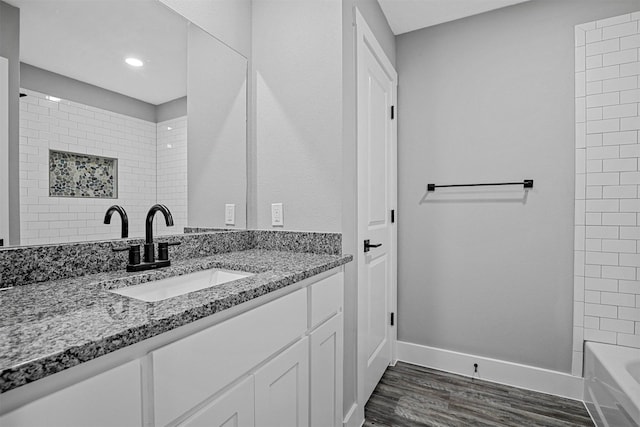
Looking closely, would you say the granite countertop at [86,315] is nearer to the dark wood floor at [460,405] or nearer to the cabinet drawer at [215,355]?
the cabinet drawer at [215,355]

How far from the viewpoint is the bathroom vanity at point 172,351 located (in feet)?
1.65

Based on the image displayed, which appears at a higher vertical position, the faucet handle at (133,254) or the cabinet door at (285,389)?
the faucet handle at (133,254)

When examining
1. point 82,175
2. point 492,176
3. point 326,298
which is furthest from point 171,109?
point 492,176

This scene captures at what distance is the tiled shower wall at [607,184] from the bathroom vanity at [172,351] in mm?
1667

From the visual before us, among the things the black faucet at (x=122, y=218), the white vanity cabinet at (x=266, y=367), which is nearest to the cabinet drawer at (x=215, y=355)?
the white vanity cabinet at (x=266, y=367)

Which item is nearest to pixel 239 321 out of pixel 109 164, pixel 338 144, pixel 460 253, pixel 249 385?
pixel 249 385

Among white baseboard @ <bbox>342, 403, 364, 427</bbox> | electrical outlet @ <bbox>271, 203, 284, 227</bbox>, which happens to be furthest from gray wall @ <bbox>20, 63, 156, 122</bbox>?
white baseboard @ <bbox>342, 403, 364, 427</bbox>

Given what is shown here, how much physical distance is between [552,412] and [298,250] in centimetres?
171

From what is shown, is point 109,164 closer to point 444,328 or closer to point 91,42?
point 91,42

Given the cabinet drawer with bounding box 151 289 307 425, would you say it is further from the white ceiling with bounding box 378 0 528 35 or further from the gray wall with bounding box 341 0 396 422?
the white ceiling with bounding box 378 0 528 35

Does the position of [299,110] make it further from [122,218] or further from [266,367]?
[266,367]

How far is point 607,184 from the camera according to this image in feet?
6.10

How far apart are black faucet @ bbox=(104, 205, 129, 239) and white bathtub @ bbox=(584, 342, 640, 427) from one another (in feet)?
6.95

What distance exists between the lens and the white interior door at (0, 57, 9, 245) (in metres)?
0.91
